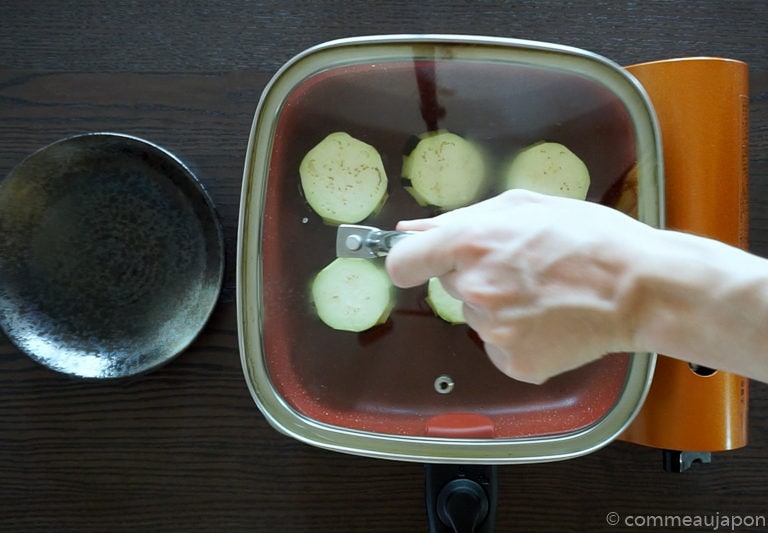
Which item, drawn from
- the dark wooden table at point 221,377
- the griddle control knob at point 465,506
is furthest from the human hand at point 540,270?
the dark wooden table at point 221,377

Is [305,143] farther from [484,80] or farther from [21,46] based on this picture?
[21,46]

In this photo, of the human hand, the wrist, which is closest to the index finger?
the human hand

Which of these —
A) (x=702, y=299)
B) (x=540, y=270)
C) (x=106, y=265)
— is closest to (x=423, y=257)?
(x=540, y=270)

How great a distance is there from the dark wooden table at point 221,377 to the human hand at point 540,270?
1.25 feet

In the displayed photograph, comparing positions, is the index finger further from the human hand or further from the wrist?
the wrist

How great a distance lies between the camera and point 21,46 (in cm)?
80

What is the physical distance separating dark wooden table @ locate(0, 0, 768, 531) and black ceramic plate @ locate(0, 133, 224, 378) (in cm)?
5

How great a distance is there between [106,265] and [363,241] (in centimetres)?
38

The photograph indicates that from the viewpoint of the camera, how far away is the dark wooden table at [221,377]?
0.78 metres

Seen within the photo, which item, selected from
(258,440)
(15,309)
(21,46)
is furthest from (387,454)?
(21,46)

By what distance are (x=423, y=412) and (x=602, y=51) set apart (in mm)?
520

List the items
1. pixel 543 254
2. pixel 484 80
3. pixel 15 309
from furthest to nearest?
pixel 15 309
pixel 484 80
pixel 543 254

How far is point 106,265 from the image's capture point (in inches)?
30.5

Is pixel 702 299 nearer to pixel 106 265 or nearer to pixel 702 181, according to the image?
pixel 702 181
